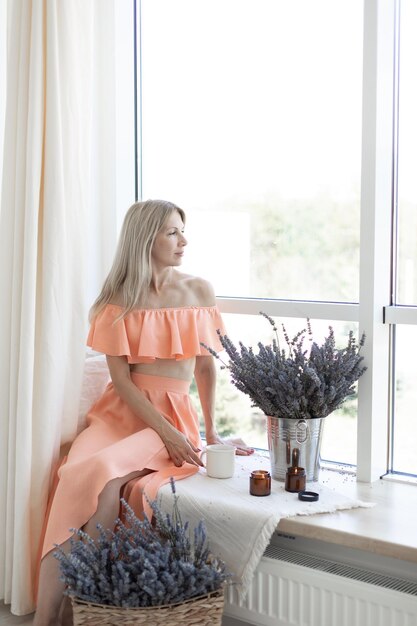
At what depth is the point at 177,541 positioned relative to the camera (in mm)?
2182

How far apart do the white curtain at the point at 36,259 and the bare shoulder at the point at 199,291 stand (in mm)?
400

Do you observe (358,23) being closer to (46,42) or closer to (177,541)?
(46,42)

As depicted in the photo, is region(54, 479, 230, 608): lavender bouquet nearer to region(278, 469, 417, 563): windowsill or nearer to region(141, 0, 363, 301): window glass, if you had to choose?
region(278, 469, 417, 563): windowsill

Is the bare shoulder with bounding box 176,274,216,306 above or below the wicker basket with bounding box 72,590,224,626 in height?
above

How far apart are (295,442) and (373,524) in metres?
0.38

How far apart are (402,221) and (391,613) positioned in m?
1.20

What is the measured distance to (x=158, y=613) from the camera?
2.09 meters

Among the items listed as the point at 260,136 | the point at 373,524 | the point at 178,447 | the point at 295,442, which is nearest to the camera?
the point at 373,524

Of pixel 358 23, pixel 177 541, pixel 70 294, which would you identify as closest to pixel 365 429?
pixel 177 541

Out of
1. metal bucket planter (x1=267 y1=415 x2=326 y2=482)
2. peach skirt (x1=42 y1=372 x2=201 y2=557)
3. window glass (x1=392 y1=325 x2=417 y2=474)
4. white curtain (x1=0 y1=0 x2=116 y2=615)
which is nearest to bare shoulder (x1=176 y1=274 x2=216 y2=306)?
peach skirt (x1=42 y1=372 x2=201 y2=557)

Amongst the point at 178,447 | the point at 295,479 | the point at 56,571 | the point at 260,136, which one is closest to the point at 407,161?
the point at 260,136

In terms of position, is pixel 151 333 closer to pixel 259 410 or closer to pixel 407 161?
pixel 259 410

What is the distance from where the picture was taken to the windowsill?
6.97 feet

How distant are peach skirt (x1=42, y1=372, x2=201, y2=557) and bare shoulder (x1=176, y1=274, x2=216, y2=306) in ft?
0.95
